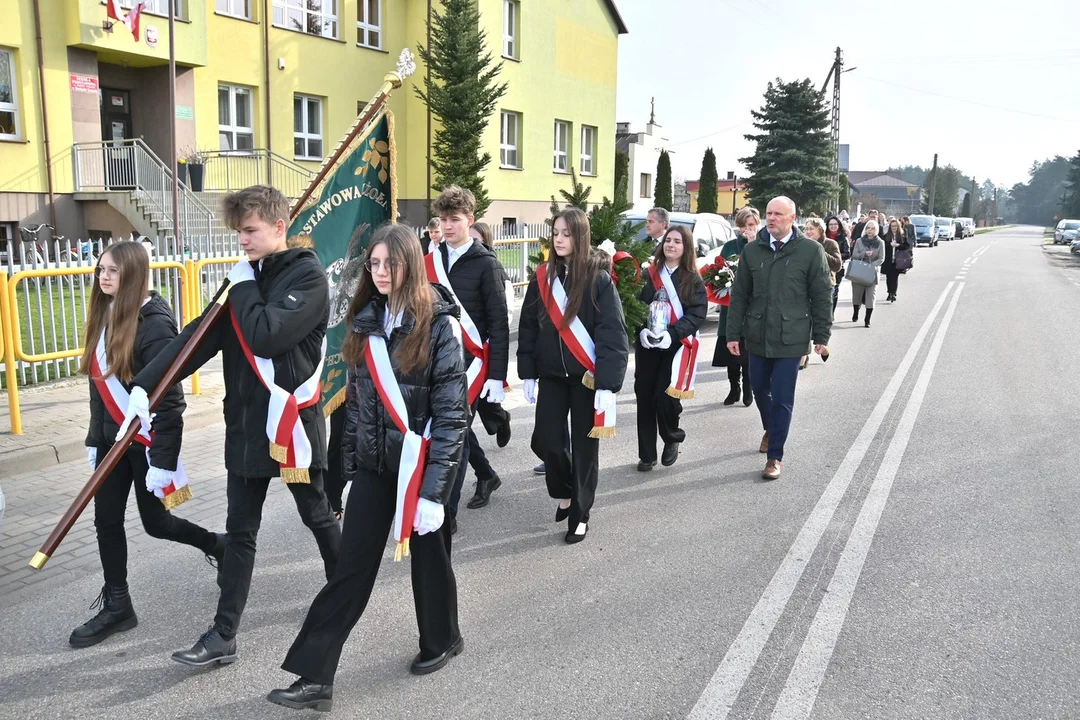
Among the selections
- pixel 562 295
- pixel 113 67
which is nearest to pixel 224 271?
pixel 562 295

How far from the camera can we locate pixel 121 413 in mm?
3959

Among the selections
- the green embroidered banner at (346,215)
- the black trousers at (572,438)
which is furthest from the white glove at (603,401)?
the green embroidered banner at (346,215)

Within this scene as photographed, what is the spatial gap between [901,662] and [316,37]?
23839 millimetres

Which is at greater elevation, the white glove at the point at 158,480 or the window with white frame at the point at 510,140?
the window with white frame at the point at 510,140

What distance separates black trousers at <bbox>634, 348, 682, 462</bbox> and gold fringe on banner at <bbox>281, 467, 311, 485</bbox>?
3325 millimetres

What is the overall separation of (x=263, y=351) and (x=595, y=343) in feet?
7.05

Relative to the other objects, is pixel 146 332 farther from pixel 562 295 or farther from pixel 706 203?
pixel 706 203

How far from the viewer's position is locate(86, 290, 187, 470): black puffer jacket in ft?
12.6

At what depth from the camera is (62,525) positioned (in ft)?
11.7

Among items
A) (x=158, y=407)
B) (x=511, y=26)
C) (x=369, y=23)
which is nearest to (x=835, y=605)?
(x=158, y=407)

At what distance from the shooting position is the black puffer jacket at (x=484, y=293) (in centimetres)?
534

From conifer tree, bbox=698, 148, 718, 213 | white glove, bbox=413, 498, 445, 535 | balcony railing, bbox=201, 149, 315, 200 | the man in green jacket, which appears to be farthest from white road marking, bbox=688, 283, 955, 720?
conifer tree, bbox=698, 148, 718, 213

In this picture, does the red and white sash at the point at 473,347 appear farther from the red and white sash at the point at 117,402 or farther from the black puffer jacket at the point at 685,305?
the red and white sash at the point at 117,402

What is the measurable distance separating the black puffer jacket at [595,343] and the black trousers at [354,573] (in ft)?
5.90
